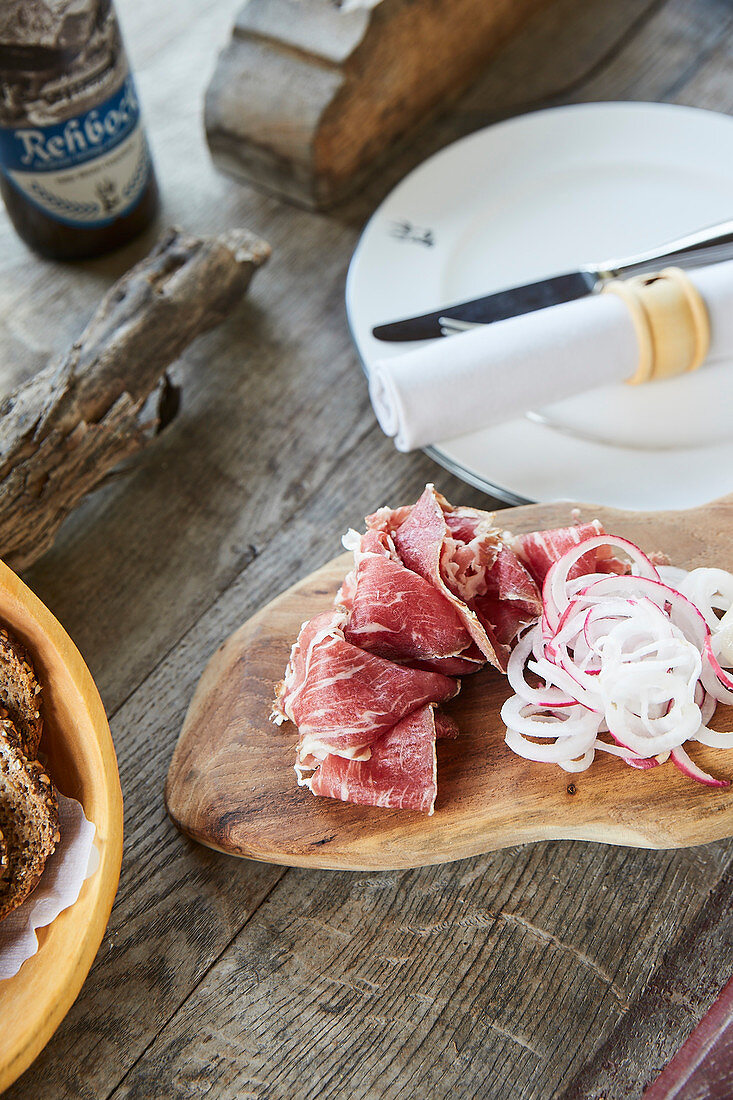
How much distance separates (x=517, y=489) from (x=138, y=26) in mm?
1488

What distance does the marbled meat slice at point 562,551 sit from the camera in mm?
1002

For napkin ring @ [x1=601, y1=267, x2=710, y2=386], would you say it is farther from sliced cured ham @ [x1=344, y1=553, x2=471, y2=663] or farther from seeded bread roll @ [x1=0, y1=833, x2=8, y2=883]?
seeded bread roll @ [x1=0, y1=833, x2=8, y2=883]

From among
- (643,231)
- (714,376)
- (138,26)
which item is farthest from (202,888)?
(138,26)

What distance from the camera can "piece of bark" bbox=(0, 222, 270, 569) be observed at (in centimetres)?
117

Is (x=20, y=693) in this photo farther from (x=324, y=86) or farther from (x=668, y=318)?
(x=324, y=86)

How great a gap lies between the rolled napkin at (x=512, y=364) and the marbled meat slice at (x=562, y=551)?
0.27m

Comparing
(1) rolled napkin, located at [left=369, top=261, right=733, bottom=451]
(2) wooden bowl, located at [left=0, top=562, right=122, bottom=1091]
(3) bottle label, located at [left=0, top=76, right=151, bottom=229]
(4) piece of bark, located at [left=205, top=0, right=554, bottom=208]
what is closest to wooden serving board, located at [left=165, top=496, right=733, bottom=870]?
(2) wooden bowl, located at [left=0, top=562, right=122, bottom=1091]

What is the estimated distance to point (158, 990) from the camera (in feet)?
3.13

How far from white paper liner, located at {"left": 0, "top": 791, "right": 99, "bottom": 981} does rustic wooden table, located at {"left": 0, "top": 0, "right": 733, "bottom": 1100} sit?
0.58 ft

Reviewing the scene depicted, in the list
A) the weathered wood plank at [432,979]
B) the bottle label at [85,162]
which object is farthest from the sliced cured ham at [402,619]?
the bottle label at [85,162]

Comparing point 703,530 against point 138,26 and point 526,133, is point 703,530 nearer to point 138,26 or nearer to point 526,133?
point 526,133

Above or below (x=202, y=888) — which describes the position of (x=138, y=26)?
above

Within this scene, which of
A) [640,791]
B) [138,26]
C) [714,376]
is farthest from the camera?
[138,26]

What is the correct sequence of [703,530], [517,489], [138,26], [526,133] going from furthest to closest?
1. [138,26]
2. [526,133]
3. [517,489]
4. [703,530]
